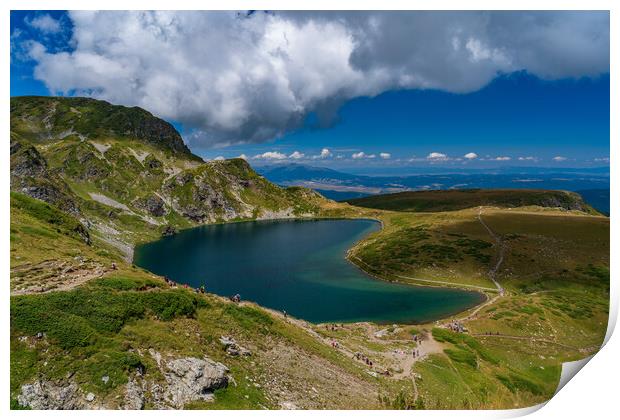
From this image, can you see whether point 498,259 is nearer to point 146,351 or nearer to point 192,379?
point 192,379

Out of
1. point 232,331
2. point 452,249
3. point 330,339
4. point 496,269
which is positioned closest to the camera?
point 232,331

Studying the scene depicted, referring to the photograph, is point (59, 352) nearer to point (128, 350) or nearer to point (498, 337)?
point (128, 350)

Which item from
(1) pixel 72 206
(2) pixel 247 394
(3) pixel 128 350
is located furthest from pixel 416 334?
(1) pixel 72 206

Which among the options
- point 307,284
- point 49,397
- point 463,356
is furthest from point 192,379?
point 307,284

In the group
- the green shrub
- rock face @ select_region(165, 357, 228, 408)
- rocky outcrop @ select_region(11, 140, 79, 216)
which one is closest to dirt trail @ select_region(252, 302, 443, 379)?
the green shrub

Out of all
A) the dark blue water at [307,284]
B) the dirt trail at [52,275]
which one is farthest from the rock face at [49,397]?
the dark blue water at [307,284]

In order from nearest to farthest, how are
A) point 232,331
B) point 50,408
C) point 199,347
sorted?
point 50,408 < point 199,347 < point 232,331
